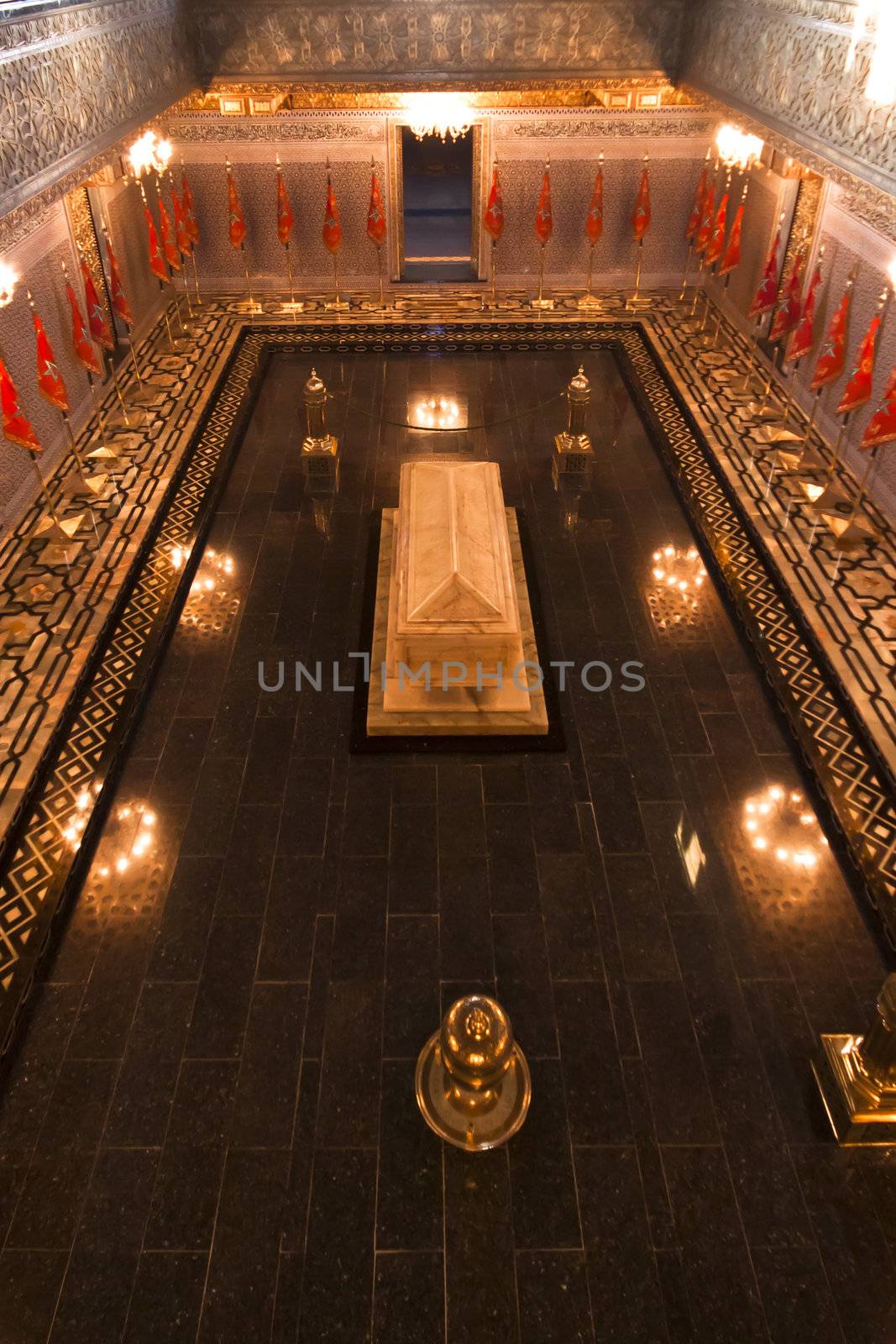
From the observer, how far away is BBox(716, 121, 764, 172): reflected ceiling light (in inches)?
303

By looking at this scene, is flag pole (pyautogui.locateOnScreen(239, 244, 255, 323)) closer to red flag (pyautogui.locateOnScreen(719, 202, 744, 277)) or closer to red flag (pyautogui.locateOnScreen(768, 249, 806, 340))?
red flag (pyautogui.locateOnScreen(719, 202, 744, 277))

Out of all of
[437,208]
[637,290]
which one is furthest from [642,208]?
[437,208]

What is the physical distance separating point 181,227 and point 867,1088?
377 inches

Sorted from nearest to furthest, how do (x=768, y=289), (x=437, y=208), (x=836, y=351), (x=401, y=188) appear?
(x=836, y=351) → (x=768, y=289) → (x=401, y=188) → (x=437, y=208)

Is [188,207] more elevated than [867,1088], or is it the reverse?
[188,207]

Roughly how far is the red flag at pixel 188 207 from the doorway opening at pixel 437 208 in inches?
94.8

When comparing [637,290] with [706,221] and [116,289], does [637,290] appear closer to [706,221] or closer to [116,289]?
[706,221]

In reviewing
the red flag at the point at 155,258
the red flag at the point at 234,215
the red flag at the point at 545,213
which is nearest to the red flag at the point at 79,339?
the red flag at the point at 155,258

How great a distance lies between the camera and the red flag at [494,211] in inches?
354

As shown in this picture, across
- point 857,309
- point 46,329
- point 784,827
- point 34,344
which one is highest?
point 46,329

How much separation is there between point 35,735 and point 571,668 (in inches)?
111

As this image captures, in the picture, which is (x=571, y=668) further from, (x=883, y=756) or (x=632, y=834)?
(x=883, y=756)

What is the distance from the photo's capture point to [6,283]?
218 inches

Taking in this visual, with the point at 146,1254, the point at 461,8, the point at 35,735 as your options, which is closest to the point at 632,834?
the point at 146,1254
